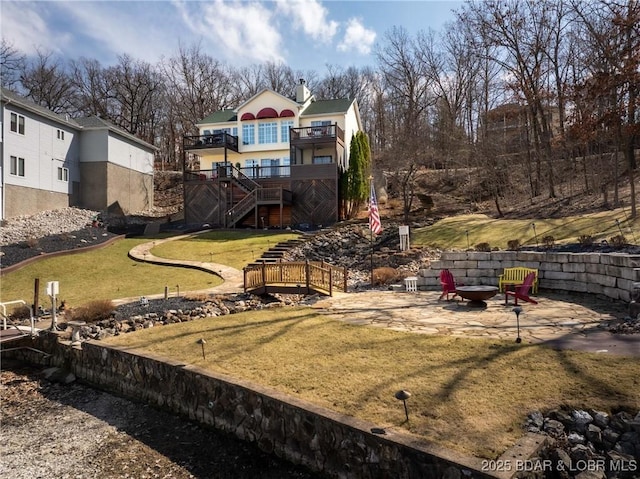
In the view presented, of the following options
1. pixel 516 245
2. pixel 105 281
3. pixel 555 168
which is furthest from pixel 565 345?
pixel 555 168

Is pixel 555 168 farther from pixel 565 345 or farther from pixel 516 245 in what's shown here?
pixel 565 345

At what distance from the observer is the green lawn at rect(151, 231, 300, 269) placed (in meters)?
20.1

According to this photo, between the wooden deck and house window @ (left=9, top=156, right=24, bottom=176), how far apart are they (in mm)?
20933

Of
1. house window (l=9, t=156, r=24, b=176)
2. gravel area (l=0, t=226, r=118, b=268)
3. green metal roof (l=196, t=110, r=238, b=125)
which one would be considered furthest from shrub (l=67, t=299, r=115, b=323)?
green metal roof (l=196, t=110, r=238, b=125)

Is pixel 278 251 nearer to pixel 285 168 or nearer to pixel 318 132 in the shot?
pixel 285 168

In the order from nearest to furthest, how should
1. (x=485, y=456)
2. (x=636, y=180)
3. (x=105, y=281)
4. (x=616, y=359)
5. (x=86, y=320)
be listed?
(x=485, y=456) → (x=616, y=359) → (x=86, y=320) → (x=105, y=281) → (x=636, y=180)

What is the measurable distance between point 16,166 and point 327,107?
22590mm

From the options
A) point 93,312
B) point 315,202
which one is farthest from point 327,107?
point 93,312

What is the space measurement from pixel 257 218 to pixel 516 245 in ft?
57.7

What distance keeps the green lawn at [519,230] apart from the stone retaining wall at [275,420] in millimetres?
12624

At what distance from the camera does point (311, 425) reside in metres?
4.85

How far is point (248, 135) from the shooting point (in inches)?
1328

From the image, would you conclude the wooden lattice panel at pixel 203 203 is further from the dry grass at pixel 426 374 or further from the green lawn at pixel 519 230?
the dry grass at pixel 426 374

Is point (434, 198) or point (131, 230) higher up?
point (434, 198)
